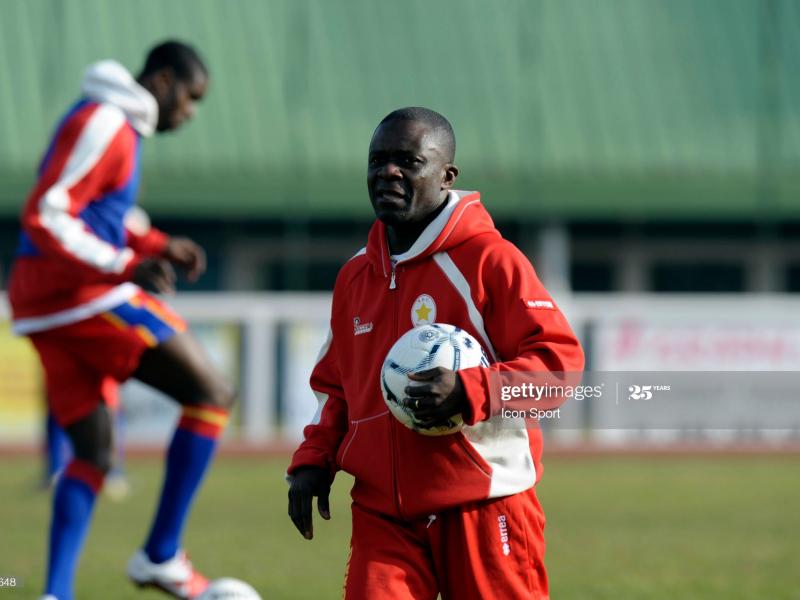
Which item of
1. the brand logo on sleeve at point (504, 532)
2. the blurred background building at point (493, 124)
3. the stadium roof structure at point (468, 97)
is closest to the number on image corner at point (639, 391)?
the brand logo on sleeve at point (504, 532)

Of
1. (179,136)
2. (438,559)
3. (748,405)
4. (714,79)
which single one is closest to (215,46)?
(179,136)

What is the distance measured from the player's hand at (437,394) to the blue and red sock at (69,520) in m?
2.40

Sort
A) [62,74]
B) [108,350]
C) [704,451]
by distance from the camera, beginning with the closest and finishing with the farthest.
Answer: [108,350] → [704,451] → [62,74]

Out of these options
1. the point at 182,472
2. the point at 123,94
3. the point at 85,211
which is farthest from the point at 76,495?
the point at 123,94

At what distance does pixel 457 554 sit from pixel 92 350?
8.19 feet

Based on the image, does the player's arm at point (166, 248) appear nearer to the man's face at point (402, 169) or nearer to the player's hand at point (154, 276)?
the player's hand at point (154, 276)

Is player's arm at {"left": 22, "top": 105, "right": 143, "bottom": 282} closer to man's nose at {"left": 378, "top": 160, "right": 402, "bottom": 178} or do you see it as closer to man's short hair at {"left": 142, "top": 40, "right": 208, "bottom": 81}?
man's short hair at {"left": 142, "top": 40, "right": 208, "bottom": 81}

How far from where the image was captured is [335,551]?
7.95m

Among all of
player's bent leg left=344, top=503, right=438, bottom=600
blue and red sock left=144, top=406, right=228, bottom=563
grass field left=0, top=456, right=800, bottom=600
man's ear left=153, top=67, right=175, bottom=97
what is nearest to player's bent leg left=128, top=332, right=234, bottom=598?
blue and red sock left=144, top=406, right=228, bottom=563

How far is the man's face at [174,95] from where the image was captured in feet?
20.3

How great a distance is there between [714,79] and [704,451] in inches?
356

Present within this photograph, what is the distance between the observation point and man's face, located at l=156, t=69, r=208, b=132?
6199mm

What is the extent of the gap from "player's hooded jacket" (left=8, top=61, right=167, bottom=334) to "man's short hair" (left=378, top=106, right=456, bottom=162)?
2052mm

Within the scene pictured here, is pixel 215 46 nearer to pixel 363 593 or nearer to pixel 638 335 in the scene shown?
pixel 638 335
